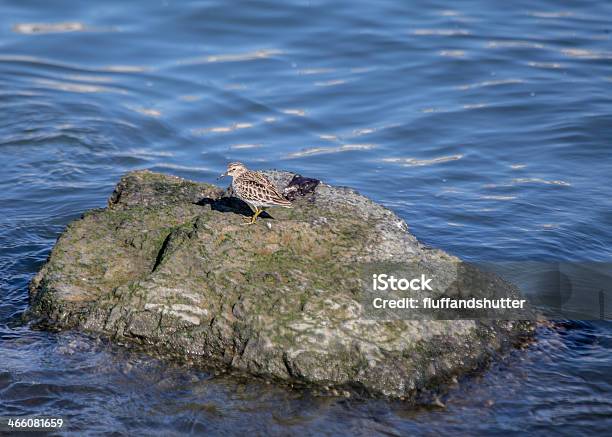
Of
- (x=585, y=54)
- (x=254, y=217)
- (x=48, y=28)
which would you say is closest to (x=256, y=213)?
(x=254, y=217)

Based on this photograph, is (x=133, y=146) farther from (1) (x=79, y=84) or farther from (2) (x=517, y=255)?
(2) (x=517, y=255)

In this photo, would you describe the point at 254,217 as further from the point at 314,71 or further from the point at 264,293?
the point at 314,71

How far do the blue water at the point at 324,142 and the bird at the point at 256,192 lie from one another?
81.9 inches

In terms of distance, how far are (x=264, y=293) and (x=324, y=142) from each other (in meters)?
8.43

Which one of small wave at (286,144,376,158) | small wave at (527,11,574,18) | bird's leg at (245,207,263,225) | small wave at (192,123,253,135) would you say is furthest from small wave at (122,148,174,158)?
small wave at (527,11,574,18)

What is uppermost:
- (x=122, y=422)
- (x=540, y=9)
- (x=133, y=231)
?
(x=540, y=9)

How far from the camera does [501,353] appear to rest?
8594mm

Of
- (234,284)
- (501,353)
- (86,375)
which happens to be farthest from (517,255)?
(86,375)

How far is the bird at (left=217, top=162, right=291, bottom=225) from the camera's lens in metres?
9.11

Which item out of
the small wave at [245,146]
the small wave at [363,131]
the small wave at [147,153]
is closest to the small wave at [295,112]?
the small wave at [363,131]

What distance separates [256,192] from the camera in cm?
916

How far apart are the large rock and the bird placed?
0.64ft

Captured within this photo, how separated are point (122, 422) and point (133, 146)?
9.40 m

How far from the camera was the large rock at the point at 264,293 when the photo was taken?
309 inches
